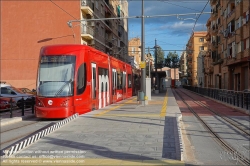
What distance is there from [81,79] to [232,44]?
30.1m

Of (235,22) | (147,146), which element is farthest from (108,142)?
(235,22)

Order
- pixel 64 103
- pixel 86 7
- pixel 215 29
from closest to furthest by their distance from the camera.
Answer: pixel 64 103 < pixel 86 7 < pixel 215 29

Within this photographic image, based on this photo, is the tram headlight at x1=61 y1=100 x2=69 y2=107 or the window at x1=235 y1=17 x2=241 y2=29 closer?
the tram headlight at x1=61 y1=100 x2=69 y2=107

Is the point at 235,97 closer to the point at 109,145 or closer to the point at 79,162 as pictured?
the point at 109,145

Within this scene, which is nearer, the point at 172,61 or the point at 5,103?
the point at 5,103

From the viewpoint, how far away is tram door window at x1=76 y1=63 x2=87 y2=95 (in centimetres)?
1383

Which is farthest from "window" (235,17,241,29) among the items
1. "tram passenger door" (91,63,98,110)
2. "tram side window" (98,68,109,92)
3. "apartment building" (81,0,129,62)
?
"tram passenger door" (91,63,98,110)

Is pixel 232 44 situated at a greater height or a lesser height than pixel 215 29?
lesser

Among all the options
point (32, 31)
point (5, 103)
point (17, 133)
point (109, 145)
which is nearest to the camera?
point (109, 145)

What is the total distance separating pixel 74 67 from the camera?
44.9 ft

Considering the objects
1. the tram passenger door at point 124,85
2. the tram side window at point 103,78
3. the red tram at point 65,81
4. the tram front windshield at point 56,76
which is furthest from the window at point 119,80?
the tram front windshield at point 56,76

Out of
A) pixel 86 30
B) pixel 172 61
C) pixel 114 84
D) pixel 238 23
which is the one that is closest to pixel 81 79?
pixel 114 84

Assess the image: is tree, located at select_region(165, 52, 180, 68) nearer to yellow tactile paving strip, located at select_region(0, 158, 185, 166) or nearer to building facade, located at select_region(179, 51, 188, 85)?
building facade, located at select_region(179, 51, 188, 85)

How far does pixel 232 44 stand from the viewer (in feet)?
130
